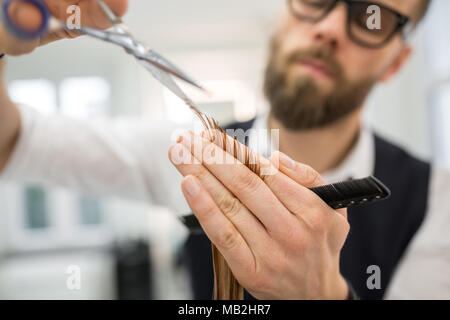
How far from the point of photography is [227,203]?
214mm

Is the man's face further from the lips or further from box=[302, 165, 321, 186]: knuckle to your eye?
box=[302, 165, 321, 186]: knuckle

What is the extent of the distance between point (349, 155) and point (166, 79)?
0.25 m

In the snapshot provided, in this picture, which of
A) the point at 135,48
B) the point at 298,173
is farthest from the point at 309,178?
the point at 135,48

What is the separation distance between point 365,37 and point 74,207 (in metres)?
2.26

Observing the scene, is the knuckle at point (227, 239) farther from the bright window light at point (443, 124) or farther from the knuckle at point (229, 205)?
the bright window light at point (443, 124)

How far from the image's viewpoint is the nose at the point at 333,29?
0.30 metres

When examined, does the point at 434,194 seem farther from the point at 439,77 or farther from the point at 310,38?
the point at 439,77

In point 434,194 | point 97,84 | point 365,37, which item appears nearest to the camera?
point 365,37

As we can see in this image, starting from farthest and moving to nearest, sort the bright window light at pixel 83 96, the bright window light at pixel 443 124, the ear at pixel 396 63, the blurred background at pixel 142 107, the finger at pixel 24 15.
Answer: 1. the bright window light at pixel 443 124
2. the bright window light at pixel 83 96
3. the blurred background at pixel 142 107
4. the ear at pixel 396 63
5. the finger at pixel 24 15

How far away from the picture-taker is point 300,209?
0.69 ft

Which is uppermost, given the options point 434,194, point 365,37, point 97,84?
point 97,84

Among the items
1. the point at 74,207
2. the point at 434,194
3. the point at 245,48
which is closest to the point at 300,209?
the point at 434,194

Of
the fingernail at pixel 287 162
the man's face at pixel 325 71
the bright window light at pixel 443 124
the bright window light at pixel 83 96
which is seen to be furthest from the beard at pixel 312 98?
the bright window light at pixel 443 124

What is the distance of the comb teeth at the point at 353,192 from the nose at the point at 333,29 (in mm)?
157
